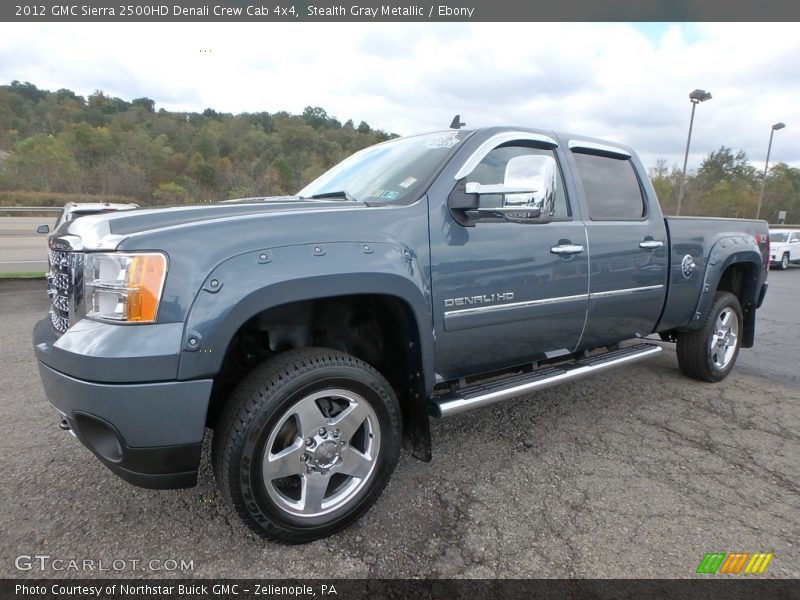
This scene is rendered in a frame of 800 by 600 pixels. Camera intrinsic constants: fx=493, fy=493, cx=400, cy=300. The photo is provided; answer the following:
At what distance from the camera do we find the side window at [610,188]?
3.46 metres

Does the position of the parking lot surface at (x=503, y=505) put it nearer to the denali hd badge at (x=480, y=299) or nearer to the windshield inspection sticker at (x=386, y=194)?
the denali hd badge at (x=480, y=299)

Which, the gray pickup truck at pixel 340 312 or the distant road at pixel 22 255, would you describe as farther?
the distant road at pixel 22 255

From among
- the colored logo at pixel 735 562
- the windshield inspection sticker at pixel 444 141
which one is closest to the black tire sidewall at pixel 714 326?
the colored logo at pixel 735 562

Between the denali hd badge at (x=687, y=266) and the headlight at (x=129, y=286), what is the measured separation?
3776 mm

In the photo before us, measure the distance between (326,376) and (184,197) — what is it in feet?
141

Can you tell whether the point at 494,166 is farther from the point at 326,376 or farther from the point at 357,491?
the point at 357,491

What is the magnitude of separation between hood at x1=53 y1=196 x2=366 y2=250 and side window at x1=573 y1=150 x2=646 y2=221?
1974 mm

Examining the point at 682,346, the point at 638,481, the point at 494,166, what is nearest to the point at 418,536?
the point at 638,481

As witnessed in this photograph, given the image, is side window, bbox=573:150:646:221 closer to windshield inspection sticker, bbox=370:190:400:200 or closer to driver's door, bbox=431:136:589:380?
driver's door, bbox=431:136:589:380

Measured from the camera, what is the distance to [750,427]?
12.0 feet

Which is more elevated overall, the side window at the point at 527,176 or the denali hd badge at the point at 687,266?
the side window at the point at 527,176

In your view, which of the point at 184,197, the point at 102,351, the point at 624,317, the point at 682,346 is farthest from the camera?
the point at 184,197

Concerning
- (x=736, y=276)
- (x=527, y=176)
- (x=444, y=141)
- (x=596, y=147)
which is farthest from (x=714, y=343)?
(x=444, y=141)

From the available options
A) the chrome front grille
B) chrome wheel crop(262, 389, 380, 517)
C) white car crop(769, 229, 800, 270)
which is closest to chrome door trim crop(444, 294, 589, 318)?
chrome wheel crop(262, 389, 380, 517)
